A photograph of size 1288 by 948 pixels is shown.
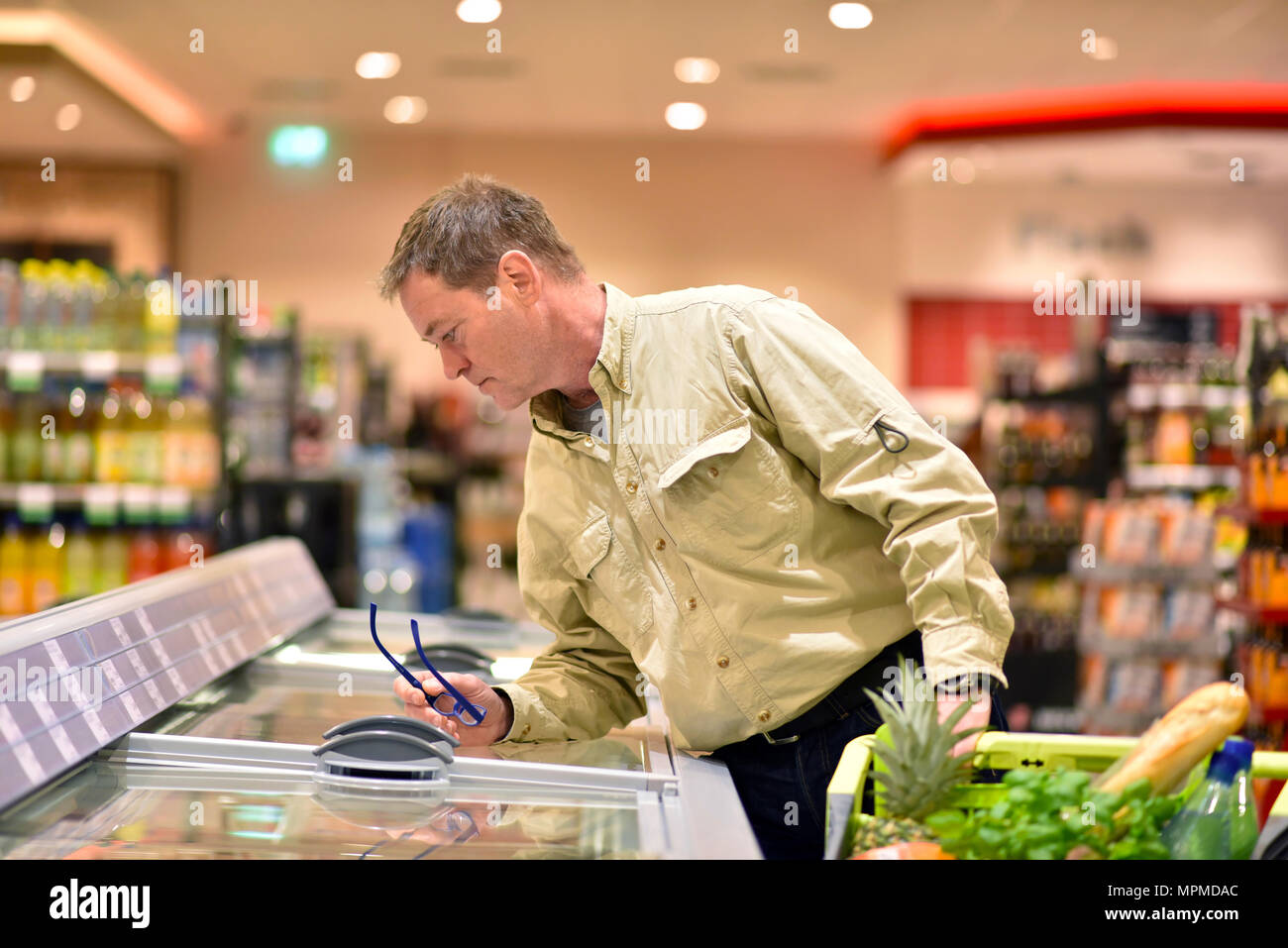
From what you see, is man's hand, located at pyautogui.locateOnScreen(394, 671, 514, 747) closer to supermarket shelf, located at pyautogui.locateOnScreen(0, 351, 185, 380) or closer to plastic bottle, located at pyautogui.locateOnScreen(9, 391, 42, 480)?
supermarket shelf, located at pyautogui.locateOnScreen(0, 351, 185, 380)

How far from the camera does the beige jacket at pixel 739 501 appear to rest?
5.20ft

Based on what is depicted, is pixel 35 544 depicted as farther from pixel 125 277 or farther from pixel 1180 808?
pixel 1180 808

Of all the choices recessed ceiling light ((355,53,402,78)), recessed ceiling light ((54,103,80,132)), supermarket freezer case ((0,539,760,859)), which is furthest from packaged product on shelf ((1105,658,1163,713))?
recessed ceiling light ((54,103,80,132))

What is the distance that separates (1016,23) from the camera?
7.29 m

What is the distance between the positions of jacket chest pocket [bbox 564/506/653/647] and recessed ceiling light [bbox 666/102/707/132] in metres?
8.16

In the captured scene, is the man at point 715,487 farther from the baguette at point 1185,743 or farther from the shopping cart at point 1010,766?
the baguette at point 1185,743

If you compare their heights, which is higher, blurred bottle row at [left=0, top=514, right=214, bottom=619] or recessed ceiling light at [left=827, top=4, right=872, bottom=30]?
recessed ceiling light at [left=827, top=4, right=872, bottom=30]

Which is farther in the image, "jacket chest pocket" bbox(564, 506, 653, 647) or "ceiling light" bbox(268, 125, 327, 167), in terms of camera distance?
"ceiling light" bbox(268, 125, 327, 167)

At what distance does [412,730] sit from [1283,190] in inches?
433

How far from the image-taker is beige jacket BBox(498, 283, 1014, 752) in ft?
5.20

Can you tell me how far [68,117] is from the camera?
9.08m

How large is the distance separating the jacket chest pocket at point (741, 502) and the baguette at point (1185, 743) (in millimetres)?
590

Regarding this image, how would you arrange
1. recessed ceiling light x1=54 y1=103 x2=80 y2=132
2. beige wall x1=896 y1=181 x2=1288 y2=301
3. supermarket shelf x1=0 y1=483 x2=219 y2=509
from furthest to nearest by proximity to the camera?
beige wall x1=896 y1=181 x2=1288 y2=301 < recessed ceiling light x1=54 y1=103 x2=80 y2=132 < supermarket shelf x1=0 y1=483 x2=219 y2=509

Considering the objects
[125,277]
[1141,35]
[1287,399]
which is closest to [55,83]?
[125,277]
